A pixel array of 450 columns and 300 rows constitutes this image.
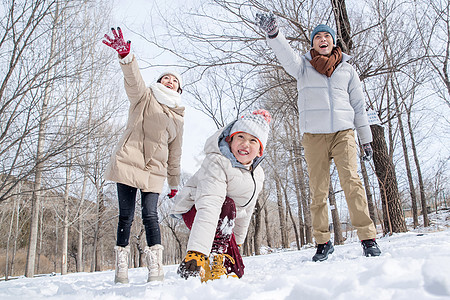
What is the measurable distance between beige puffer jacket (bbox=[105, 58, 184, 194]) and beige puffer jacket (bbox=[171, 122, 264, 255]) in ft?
1.59

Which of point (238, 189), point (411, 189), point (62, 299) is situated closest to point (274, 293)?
point (62, 299)

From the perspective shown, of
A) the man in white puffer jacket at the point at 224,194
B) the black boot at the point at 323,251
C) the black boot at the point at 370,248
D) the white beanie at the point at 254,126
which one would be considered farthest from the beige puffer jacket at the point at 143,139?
the black boot at the point at 370,248

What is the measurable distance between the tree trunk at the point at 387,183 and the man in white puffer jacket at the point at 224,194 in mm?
4682

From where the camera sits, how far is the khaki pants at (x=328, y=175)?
2.47 m

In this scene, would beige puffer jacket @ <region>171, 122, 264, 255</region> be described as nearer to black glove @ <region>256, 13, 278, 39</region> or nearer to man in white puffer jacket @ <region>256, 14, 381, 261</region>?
man in white puffer jacket @ <region>256, 14, 381, 261</region>

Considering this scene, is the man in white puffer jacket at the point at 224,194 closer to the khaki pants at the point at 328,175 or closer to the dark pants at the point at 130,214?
the dark pants at the point at 130,214

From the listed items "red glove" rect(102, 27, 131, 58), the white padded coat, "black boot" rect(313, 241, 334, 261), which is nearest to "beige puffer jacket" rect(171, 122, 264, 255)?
"black boot" rect(313, 241, 334, 261)

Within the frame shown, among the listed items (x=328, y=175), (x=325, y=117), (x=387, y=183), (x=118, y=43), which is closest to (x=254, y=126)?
(x=325, y=117)

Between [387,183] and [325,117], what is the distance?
4.24m

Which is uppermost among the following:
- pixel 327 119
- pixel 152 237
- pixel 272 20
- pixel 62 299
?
pixel 272 20

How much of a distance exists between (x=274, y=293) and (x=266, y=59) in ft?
18.9

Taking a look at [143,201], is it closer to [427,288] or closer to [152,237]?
[152,237]

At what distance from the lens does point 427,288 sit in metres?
0.80

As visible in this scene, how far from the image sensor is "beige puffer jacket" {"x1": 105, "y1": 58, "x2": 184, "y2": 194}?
240 centimetres
